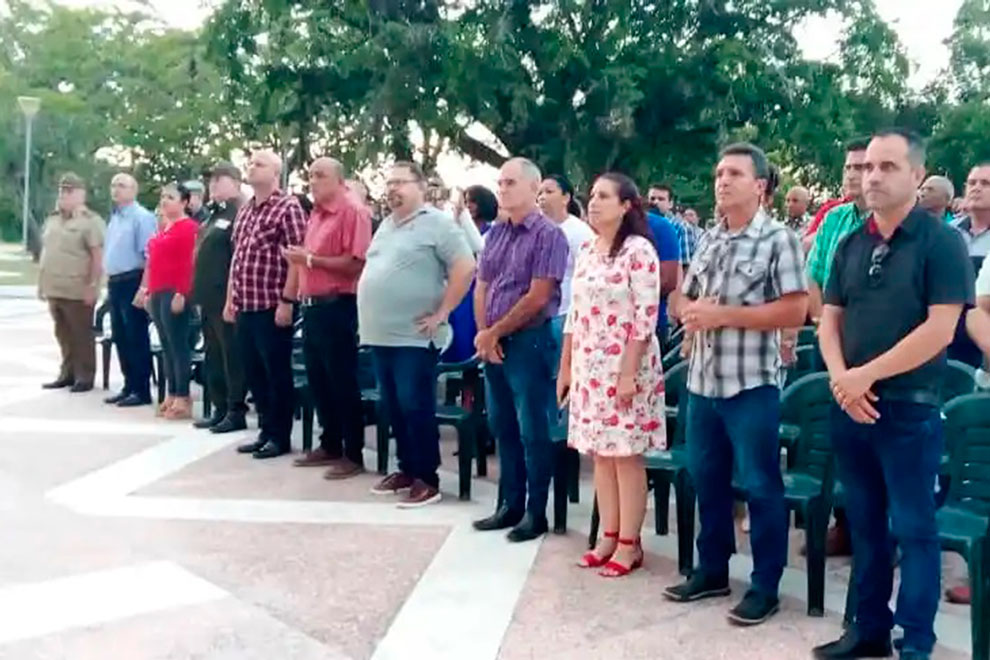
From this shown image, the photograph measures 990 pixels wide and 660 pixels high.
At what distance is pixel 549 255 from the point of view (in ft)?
16.6

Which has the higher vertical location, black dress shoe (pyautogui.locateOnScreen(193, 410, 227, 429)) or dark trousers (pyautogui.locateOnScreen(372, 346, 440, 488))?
dark trousers (pyautogui.locateOnScreen(372, 346, 440, 488))

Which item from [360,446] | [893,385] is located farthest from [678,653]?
[360,446]

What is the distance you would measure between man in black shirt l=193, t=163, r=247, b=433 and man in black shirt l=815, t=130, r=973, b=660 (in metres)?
4.97

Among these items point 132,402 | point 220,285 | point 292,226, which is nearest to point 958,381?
point 292,226

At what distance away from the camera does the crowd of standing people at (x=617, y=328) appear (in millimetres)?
3551

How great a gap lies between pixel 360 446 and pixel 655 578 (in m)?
2.55

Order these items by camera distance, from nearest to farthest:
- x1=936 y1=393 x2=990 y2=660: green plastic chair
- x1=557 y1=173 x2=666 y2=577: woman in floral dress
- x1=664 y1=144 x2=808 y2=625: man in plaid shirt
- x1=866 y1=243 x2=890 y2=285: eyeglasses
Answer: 1. x1=866 y1=243 x2=890 y2=285: eyeglasses
2. x1=936 y1=393 x2=990 y2=660: green plastic chair
3. x1=664 y1=144 x2=808 y2=625: man in plaid shirt
4. x1=557 y1=173 x2=666 y2=577: woman in floral dress

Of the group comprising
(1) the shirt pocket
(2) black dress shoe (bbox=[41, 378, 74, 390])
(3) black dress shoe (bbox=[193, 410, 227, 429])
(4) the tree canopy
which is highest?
(4) the tree canopy

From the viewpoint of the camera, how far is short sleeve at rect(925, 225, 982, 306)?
3.42m

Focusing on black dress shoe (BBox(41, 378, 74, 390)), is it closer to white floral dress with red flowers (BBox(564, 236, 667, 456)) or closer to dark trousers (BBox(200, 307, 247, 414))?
dark trousers (BBox(200, 307, 247, 414))

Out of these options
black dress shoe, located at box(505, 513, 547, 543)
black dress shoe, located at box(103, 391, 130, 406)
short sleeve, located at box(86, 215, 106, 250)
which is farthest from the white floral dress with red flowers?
short sleeve, located at box(86, 215, 106, 250)

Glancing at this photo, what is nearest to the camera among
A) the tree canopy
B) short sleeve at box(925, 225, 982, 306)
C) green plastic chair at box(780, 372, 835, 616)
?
short sleeve at box(925, 225, 982, 306)

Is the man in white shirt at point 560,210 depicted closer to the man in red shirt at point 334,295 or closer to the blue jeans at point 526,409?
the blue jeans at point 526,409

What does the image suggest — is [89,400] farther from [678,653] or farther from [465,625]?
[678,653]
